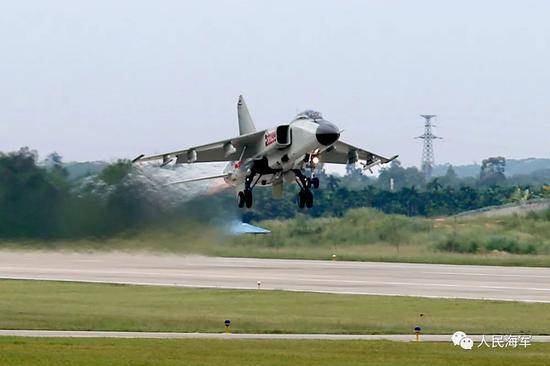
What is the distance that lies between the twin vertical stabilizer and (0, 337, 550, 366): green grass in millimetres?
21221

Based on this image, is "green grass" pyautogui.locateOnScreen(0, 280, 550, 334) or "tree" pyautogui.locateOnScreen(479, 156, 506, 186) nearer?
"green grass" pyautogui.locateOnScreen(0, 280, 550, 334)

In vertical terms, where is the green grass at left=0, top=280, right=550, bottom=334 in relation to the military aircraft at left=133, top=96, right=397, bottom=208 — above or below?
below

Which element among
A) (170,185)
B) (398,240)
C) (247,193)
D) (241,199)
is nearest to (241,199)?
(241,199)

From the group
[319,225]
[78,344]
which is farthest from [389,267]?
[78,344]

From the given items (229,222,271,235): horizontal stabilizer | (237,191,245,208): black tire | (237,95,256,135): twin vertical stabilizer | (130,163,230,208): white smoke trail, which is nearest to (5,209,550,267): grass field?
(229,222,271,235): horizontal stabilizer

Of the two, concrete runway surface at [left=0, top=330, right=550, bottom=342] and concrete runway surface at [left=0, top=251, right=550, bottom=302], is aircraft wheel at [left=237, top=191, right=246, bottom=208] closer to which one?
concrete runway surface at [left=0, top=251, right=550, bottom=302]

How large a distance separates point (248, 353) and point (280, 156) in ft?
48.5

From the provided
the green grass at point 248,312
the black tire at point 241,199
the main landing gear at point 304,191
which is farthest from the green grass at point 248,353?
the black tire at point 241,199

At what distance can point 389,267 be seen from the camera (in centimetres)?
6819

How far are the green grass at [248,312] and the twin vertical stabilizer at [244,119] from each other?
294 inches

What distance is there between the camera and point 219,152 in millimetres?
50250

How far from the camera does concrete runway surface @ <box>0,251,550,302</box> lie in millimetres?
53938

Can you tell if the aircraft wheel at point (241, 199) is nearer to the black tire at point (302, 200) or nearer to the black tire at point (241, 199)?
the black tire at point (241, 199)

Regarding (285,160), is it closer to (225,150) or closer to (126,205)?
(225,150)
